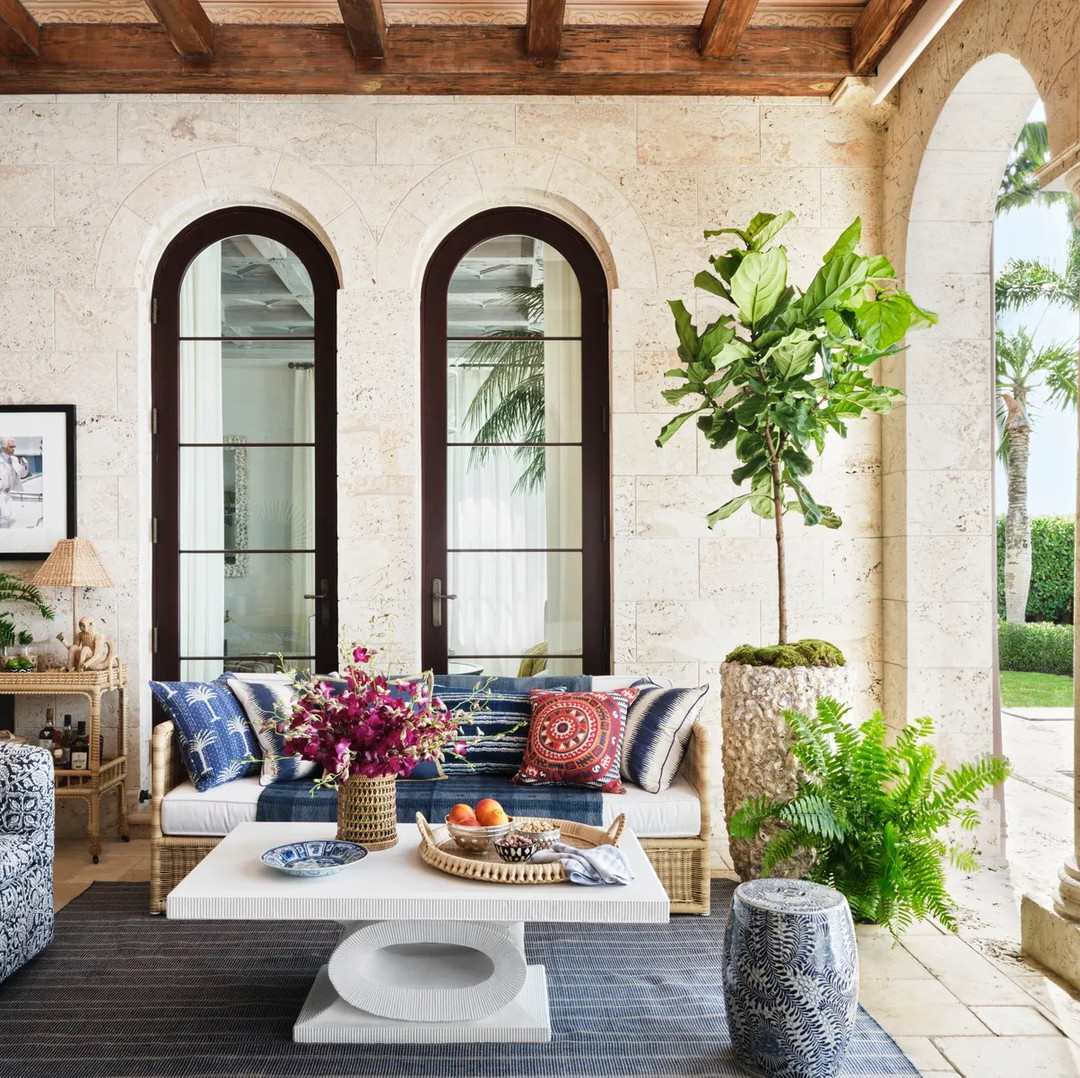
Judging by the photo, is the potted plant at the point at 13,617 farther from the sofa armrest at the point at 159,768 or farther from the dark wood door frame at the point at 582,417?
the dark wood door frame at the point at 582,417

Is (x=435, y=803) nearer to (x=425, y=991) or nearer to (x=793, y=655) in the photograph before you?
(x=425, y=991)

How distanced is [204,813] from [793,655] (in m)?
2.25

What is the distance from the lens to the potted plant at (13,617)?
4410 millimetres

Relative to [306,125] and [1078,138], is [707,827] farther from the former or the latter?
[306,125]

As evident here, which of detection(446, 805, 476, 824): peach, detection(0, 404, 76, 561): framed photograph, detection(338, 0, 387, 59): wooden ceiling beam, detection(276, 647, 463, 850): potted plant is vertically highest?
detection(338, 0, 387, 59): wooden ceiling beam

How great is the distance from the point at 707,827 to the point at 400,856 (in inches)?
49.6

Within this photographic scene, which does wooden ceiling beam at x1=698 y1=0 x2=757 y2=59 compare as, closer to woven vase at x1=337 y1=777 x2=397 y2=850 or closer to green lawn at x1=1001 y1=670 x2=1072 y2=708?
woven vase at x1=337 y1=777 x2=397 y2=850

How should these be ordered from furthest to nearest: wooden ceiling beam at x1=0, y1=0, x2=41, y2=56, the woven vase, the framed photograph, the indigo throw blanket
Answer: the framed photograph < wooden ceiling beam at x1=0, y1=0, x2=41, y2=56 < the indigo throw blanket < the woven vase

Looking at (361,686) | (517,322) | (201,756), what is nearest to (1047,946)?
(361,686)

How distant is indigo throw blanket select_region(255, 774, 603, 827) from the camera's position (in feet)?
11.5

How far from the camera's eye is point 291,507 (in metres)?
4.86

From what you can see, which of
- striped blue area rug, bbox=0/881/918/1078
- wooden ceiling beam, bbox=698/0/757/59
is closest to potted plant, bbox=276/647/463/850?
striped blue area rug, bbox=0/881/918/1078

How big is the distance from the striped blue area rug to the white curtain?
1573mm

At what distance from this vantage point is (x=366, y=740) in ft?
9.02
